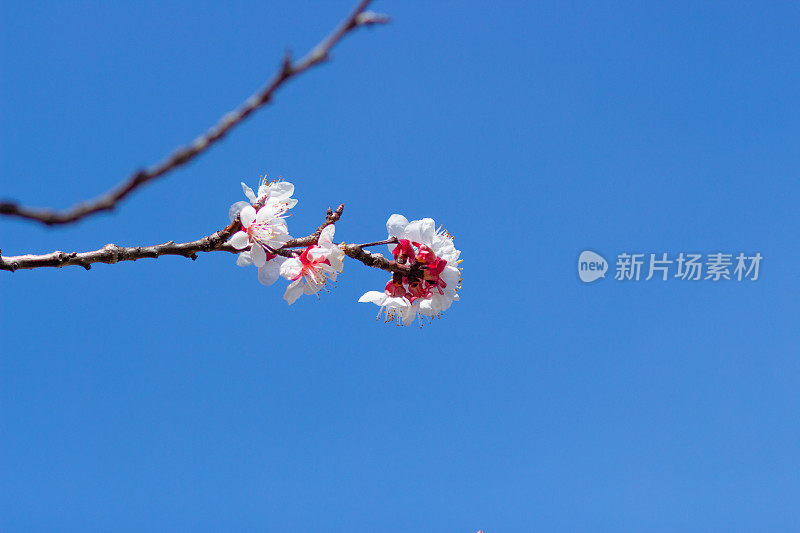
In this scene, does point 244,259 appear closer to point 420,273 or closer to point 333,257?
point 333,257

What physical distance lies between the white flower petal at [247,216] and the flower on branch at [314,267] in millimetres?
246

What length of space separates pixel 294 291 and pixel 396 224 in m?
0.60

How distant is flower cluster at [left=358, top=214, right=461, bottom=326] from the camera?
10.1 feet

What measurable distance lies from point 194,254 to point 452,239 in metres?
1.26

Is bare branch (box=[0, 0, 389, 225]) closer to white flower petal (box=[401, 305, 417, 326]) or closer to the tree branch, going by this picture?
the tree branch

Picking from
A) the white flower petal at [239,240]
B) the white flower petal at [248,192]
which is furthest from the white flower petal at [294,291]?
the white flower petal at [248,192]

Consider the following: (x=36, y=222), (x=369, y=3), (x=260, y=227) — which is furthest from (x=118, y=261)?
(x=369, y=3)

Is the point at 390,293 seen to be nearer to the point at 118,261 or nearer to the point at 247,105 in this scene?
the point at 118,261

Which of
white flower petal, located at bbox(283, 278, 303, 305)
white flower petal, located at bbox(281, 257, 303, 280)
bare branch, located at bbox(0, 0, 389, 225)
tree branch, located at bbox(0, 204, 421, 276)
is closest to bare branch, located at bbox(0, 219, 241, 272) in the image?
tree branch, located at bbox(0, 204, 421, 276)

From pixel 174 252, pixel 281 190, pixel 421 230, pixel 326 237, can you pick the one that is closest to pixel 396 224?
pixel 421 230

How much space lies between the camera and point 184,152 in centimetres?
73

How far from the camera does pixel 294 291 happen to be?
9.53 ft

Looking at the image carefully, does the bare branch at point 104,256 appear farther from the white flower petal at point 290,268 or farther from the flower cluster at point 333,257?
the white flower petal at point 290,268

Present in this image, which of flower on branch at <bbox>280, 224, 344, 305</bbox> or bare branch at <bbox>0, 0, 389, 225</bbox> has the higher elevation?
flower on branch at <bbox>280, 224, 344, 305</bbox>
